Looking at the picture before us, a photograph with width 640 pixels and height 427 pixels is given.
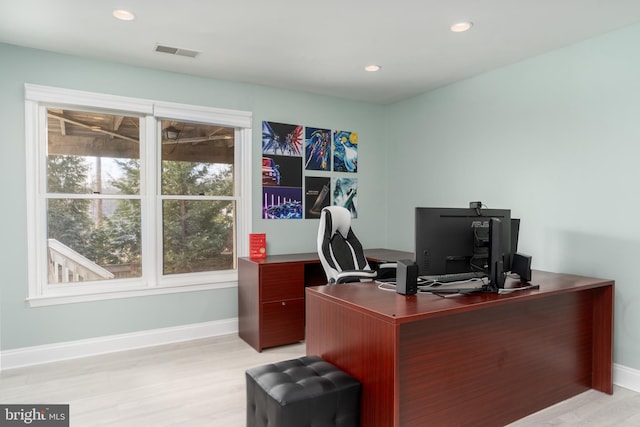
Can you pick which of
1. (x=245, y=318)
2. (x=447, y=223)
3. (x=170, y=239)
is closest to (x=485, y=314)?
(x=447, y=223)

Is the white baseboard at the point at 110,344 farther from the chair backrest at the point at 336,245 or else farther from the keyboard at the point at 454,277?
the keyboard at the point at 454,277

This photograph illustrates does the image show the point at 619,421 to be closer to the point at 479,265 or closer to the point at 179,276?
the point at 479,265

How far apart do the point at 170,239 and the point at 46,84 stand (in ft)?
5.50

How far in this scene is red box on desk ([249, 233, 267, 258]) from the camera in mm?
4023

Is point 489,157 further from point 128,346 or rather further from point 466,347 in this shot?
point 128,346

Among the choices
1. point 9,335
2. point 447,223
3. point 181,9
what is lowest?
point 9,335

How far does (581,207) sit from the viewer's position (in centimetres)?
312

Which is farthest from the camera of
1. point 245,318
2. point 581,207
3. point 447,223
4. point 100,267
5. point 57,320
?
point 245,318

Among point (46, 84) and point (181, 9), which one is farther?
point (46, 84)

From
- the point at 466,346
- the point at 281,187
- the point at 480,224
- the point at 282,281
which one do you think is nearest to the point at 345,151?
the point at 281,187

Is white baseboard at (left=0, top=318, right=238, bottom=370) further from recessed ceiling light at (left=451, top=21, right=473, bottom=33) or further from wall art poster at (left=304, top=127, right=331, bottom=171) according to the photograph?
recessed ceiling light at (left=451, top=21, right=473, bottom=33)

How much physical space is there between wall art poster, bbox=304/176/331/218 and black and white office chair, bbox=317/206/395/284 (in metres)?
0.95

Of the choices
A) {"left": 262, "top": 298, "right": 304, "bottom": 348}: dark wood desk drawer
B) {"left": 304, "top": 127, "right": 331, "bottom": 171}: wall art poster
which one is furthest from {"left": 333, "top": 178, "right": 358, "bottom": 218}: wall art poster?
{"left": 262, "top": 298, "right": 304, "bottom": 348}: dark wood desk drawer

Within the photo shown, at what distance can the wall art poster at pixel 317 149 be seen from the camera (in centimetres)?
450
